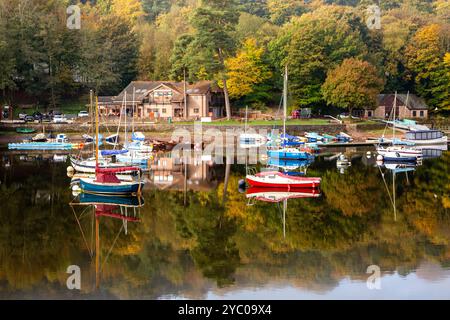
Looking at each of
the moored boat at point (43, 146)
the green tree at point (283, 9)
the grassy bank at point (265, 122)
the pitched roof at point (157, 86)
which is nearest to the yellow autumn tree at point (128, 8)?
the green tree at point (283, 9)

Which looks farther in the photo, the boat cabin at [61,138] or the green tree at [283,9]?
the green tree at [283,9]

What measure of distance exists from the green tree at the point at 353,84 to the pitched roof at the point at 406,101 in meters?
6.52

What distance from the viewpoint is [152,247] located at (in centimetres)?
2606

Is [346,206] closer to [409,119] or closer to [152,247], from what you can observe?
[152,247]

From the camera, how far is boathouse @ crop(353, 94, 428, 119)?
254 feet

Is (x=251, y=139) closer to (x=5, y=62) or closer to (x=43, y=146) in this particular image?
(x=43, y=146)

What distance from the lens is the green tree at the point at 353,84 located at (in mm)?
70688

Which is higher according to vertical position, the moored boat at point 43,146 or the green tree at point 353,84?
the green tree at point 353,84

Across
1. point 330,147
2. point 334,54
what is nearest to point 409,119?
point 334,54

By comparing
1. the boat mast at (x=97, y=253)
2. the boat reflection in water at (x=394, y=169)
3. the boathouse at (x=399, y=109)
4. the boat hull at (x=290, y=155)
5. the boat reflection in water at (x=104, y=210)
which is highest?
the boathouse at (x=399, y=109)

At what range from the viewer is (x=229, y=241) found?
2727cm

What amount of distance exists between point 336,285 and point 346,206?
13.1 m

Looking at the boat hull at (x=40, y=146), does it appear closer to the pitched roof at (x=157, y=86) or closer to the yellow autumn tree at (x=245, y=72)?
the pitched roof at (x=157, y=86)

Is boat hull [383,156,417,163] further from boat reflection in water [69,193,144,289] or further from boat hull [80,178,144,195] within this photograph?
boat reflection in water [69,193,144,289]
